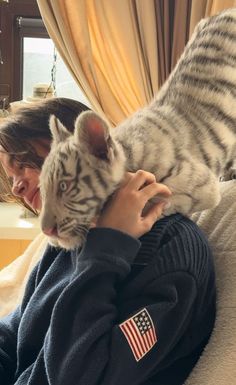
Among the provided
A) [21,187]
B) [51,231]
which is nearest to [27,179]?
[21,187]

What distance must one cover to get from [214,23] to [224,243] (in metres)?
0.58

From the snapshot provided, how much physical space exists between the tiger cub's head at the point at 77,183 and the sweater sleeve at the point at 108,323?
0.14ft

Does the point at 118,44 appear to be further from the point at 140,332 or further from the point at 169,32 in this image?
the point at 140,332

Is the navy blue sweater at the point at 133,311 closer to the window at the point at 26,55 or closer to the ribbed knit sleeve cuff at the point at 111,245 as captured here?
the ribbed knit sleeve cuff at the point at 111,245

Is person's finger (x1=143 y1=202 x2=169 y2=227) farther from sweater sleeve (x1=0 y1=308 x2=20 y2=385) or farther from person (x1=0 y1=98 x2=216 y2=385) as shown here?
sweater sleeve (x1=0 y1=308 x2=20 y2=385)

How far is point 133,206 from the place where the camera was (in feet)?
2.93

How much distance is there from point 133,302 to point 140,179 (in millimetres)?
196

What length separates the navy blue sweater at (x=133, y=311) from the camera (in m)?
0.84

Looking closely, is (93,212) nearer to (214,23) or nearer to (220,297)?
(220,297)

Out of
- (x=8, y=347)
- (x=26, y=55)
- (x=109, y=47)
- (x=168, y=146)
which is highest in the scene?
(x=168, y=146)

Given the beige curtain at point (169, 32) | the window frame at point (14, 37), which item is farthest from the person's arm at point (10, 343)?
the window frame at point (14, 37)

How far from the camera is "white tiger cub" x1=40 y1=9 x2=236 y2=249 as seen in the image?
895 mm

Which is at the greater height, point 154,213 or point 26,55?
point 154,213

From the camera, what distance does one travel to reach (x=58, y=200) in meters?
0.90
